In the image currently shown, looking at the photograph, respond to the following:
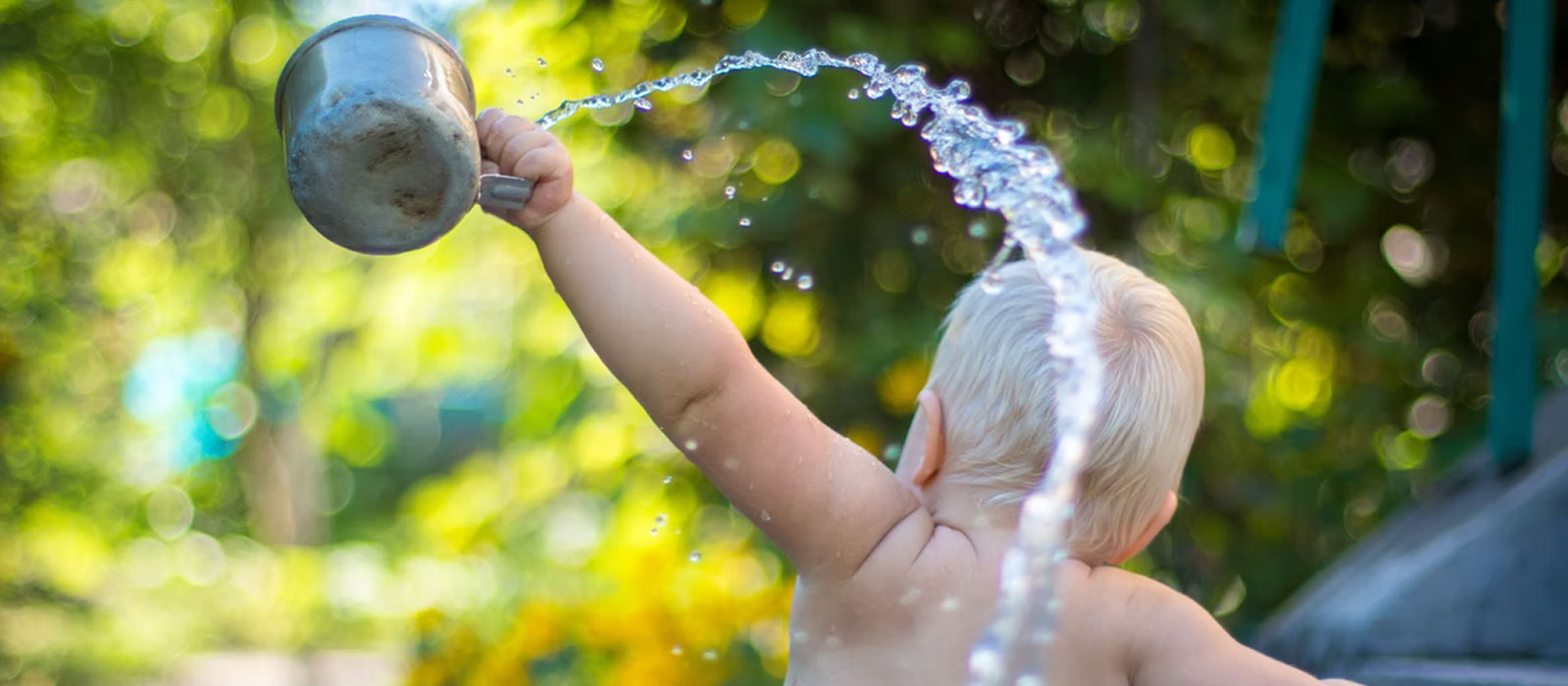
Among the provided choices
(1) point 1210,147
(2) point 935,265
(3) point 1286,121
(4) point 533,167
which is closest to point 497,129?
(4) point 533,167

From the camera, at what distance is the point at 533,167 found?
1074 mm

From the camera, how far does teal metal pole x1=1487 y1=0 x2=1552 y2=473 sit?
2.07 metres

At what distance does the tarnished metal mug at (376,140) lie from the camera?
0.94 meters

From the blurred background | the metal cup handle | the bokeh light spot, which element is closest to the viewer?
the metal cup handle

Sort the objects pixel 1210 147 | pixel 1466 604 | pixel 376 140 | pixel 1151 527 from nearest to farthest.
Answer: pixel 376 140, pixel 1151 527, pixel 1466 604, pixel 1210 147

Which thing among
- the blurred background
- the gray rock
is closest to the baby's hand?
the blurred background

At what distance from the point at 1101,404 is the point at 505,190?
528 millimetres

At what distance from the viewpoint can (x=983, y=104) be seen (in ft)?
8.23

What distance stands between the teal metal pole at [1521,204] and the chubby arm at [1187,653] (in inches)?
43.6

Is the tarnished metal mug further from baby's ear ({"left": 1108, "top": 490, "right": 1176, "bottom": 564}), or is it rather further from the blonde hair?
baby's ear ({"left": 1108, "top": 490, "right": 1176, "bottom": 564})

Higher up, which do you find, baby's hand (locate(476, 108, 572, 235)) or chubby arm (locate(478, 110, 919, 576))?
baby's hand (locate(476, 108, 572, 235))

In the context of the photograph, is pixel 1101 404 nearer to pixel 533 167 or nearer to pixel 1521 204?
pixel 533 167

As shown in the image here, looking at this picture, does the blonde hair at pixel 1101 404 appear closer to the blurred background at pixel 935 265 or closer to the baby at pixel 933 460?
the baby at pixel 933 460

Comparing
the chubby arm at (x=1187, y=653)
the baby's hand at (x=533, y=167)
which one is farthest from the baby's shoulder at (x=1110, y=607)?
the baby's hand at (x=533, y=167)
